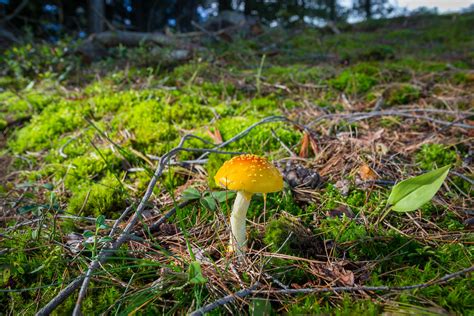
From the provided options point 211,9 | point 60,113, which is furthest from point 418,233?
point 211,9

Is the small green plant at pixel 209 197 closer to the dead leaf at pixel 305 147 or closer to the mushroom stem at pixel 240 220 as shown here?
the mushroom stem at pixel 240 220

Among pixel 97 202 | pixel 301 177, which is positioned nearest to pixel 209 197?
pixel 301 177

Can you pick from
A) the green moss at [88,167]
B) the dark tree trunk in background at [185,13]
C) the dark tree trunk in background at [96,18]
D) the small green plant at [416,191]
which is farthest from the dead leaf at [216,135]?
the dark tree trunk in background at [185,13]

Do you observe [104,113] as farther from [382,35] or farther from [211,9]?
[211,9]

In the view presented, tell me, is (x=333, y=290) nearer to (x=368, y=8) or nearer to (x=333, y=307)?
(x=333, y=307)

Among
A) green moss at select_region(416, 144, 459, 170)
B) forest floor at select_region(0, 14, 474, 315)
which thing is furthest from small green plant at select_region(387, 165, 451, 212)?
green moss at select_region(416, 144, 459, 170)
